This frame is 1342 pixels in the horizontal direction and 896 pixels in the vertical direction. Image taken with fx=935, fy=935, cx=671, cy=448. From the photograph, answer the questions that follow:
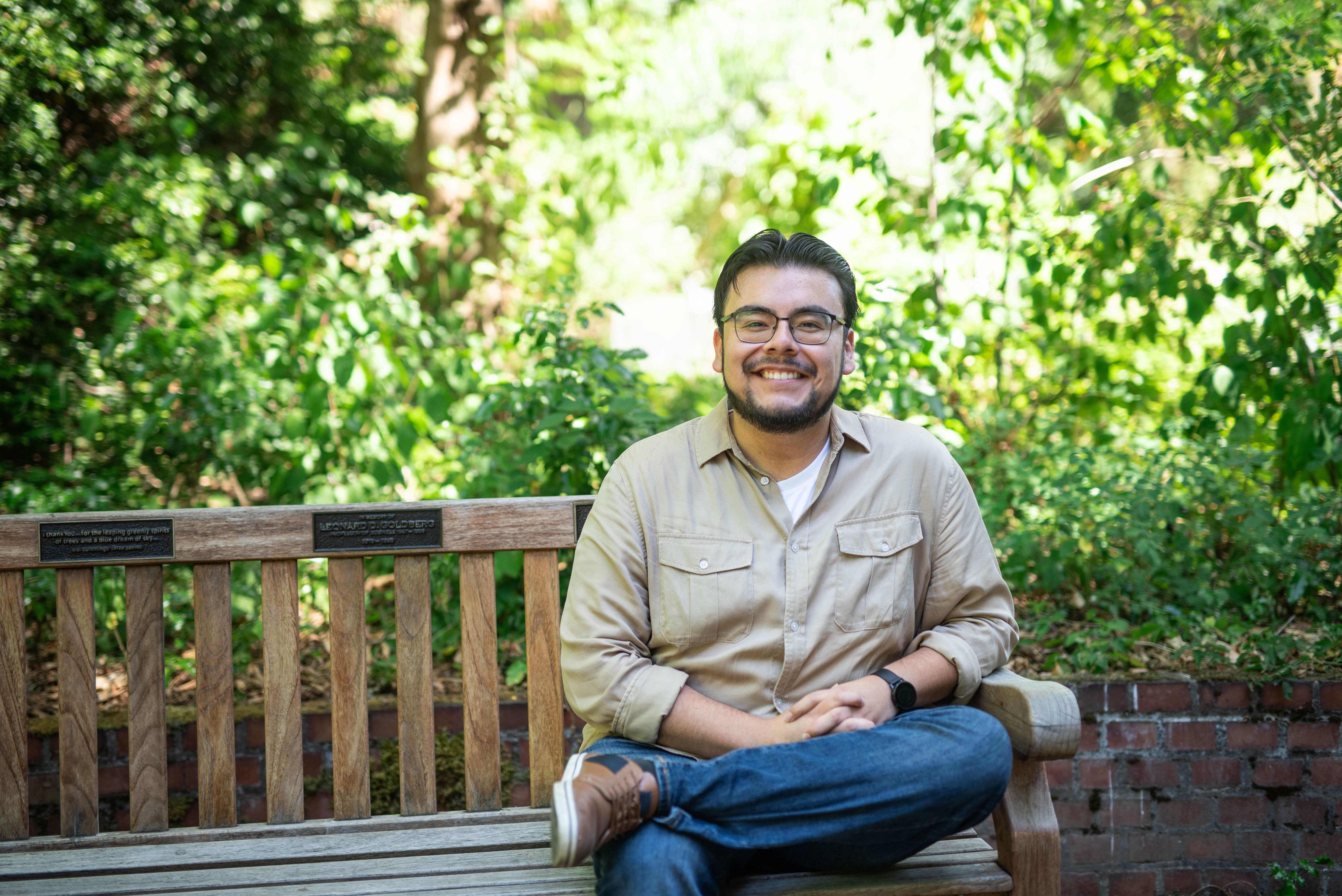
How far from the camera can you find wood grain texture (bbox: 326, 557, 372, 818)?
2.27m

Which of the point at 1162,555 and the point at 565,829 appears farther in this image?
the point at 1162,555

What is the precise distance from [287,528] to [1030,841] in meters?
1.79

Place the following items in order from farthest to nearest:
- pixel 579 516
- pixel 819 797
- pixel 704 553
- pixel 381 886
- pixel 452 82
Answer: pixel 452 82, pixel 579 516, pixel 704 553, pixel 381 886, pixel 819 797

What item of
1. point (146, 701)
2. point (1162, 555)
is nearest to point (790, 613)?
point (146, 701)

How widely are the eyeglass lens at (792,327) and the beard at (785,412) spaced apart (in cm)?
7

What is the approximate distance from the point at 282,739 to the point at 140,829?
1.26 ft

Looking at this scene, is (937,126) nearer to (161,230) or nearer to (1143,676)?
(1143,676)

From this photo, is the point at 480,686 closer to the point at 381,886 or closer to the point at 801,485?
the point at 381,886

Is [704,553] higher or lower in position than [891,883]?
higher

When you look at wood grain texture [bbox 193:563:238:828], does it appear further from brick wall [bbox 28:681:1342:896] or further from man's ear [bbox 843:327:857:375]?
man's ear [bbox 843:327:857:375]

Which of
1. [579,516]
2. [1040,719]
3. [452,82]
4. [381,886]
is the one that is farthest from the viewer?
[452,82]

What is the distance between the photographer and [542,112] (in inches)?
264

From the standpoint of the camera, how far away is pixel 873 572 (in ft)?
6.72

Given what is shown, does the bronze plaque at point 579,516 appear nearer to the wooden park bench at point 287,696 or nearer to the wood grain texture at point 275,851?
the wooden park bench at point 287,696
